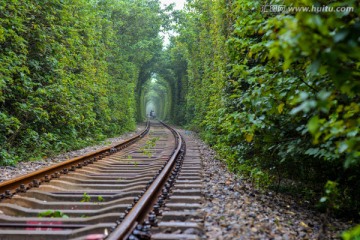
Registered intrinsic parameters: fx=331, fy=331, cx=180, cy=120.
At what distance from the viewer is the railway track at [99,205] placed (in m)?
3.03

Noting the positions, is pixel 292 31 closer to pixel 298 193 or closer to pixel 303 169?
pixel 303 169

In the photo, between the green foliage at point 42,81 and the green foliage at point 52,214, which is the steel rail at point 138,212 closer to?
the green foliage at point 52,214

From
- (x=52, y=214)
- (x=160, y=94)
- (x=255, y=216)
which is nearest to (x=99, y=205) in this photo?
(x=52, y=214)

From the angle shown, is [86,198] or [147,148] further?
[147,148]

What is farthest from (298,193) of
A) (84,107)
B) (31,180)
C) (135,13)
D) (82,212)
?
(135,13)

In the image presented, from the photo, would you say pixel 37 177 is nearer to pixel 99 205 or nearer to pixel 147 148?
pixel 99 205

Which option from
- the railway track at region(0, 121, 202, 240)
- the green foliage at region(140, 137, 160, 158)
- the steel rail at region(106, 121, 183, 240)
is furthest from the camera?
the green foliage at region(140, 137, 160, 158)

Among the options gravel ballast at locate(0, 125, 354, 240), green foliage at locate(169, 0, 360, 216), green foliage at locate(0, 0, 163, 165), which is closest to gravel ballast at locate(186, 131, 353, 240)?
gravel ballast at locate(0, 125, 354, 240)

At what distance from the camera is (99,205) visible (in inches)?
160

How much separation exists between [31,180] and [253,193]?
11.2 ft

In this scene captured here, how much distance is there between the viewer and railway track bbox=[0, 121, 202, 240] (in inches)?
119
